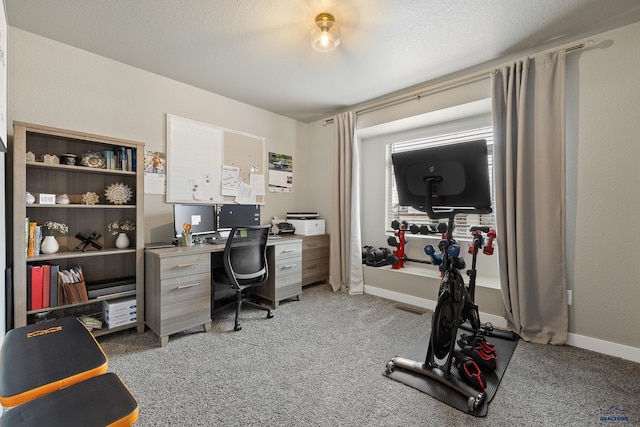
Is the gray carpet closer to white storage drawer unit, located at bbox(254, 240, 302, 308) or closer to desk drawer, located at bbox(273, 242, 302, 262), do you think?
white storage drawer unit, located at bbox(254, 240, 302, 308)

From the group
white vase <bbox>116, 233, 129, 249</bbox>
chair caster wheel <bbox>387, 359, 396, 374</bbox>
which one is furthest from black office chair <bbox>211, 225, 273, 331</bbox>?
chair caster wheel <bbox>387, 359, 396, 374</bbox>

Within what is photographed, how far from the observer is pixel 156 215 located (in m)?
2.79

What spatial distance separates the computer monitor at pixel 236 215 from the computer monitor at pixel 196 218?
89 mm

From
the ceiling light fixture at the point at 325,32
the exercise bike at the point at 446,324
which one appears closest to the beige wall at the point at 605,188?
the exercise bike at the point at 446,324

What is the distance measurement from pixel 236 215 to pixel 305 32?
196 centimetres

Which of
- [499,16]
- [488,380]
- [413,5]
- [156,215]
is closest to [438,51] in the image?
[499,16]

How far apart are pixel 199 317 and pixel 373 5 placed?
269 centimetres

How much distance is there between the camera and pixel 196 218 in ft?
9.29

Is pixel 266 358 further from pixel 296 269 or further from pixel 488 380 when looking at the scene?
pixel 488 380

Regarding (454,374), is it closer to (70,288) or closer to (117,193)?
(70,288)

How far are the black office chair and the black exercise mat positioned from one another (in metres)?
1.35

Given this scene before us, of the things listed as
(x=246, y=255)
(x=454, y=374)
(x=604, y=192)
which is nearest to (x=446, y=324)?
(x=454, y=374)

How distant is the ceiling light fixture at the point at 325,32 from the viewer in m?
1.90

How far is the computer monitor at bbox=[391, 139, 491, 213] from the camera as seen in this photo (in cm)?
178
